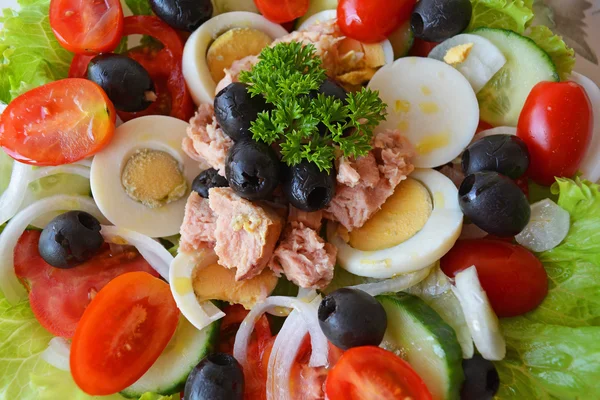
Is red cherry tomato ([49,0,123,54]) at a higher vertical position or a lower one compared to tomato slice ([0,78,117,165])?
higher

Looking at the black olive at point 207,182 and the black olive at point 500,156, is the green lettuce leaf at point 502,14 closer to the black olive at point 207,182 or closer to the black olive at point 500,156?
the black olive at point 500,156

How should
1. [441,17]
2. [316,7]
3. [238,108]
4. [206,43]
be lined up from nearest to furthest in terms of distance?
[238,108], [441,17], [206,43], [316,7]

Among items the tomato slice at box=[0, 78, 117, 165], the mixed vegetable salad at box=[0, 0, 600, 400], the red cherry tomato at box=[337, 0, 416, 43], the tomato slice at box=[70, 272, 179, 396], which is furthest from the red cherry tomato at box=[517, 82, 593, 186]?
the tomato slice at box=[0, 78, 117, 165]

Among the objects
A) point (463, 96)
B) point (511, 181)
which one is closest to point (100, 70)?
point (463, 96)

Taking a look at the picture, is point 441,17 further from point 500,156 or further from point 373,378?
point 373,378

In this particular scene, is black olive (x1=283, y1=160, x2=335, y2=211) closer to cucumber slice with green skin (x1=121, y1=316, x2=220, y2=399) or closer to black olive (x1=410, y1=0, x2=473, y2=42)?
cucumber slice with green skin (x1=121, y1=316, x2=220, y2=399)

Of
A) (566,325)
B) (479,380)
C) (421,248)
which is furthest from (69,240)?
(566,325)

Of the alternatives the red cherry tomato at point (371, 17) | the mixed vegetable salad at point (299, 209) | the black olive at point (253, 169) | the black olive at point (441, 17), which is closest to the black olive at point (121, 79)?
the mixed vegetable salad at point (299, 209)
